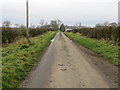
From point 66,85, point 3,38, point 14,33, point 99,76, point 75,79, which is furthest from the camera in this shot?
point 14,33

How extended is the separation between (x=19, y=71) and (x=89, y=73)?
298cm

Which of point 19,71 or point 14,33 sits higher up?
point 14,33

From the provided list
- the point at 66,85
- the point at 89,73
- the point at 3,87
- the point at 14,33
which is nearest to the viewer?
the point at 3,87

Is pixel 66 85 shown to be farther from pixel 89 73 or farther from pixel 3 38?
pixel 3 38

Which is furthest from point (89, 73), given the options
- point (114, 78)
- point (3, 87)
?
point (3, 87)

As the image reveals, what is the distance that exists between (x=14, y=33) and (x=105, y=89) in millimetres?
20975

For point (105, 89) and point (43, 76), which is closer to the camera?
point (105, 89)

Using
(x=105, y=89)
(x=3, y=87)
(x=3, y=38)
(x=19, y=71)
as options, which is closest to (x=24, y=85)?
(x=3, y=87)

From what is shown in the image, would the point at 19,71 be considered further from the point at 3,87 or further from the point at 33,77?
the point at 3,87

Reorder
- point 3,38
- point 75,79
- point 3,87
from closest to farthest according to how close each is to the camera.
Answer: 1. point 3,87
2. point 75,79
3. point 3,38

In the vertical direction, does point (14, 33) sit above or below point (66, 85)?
above

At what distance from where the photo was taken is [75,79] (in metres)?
6.38

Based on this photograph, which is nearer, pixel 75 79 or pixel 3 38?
pixel 75 79

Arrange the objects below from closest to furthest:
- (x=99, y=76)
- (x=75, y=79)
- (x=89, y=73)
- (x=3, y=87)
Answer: (x=3, y=87) < (x=75, y=79) < (x=99, y=76) < (x=89, y=73)
